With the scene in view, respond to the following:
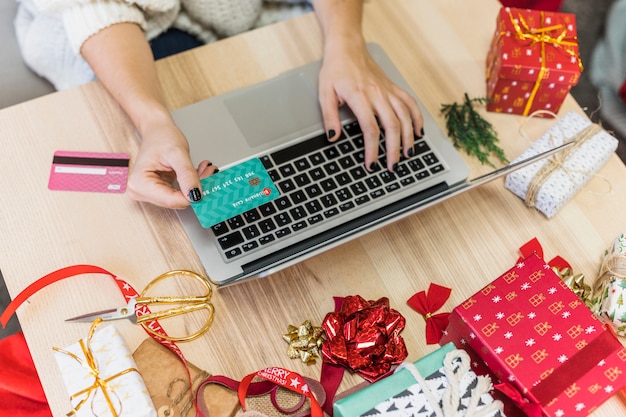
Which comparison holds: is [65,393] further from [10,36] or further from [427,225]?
[10,36]

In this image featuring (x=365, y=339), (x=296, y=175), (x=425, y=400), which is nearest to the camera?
(x=425, y=400)

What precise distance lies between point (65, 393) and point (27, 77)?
0.68 m

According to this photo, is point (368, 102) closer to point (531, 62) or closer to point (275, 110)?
point (275, 110)

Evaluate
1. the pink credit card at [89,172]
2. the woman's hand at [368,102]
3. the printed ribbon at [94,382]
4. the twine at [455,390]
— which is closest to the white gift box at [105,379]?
the printed ribbon at [94,382]

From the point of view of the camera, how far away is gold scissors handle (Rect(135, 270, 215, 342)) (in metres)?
0.81

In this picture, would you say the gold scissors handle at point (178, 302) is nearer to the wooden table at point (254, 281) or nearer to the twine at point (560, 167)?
the wooden table at point (254, 281)

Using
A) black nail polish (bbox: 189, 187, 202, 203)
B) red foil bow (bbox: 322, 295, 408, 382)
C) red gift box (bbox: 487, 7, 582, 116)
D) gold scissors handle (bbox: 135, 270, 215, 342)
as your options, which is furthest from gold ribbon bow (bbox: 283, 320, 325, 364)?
red gift box (bbox: 487, 7, 582, 116)

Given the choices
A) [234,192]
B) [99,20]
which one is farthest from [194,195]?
[99,20]

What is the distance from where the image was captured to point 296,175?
0.90 meters

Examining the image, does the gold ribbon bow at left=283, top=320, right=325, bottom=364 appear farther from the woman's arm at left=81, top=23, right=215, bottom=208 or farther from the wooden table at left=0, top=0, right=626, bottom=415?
the woman's arm at left=81, top=23, right=215, bottom=208

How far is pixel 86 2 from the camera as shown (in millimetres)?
959

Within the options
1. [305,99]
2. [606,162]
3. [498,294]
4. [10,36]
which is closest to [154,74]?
[305,99]

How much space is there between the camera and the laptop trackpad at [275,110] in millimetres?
942

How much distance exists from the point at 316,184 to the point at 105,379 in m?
0.40
